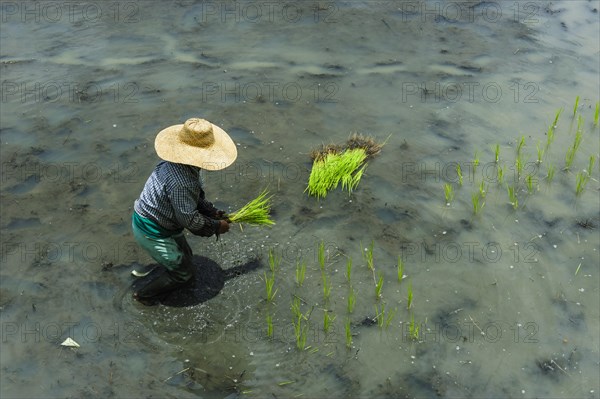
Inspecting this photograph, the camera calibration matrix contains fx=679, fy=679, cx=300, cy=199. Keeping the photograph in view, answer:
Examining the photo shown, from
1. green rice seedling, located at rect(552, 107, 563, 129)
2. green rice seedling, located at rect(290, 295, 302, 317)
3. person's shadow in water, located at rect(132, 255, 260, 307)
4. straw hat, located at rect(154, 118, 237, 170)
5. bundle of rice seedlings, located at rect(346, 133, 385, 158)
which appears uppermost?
straw hat, located at rect(154, 118, 237, 170)

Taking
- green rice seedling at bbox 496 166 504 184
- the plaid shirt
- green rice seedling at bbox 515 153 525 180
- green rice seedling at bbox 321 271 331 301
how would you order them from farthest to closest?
green rice seedling at bbox 515 153 525 180 < green rice seedling at bbox 496 166 504 184 < green rice seedling at bbox 321 271 331 301 < the plaid shirt

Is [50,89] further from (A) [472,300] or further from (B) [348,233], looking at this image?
(A) [472,300]

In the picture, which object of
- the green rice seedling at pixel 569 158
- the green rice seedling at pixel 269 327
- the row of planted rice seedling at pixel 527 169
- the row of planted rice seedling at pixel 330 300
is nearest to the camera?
the green rice seedling at pixel 269 327

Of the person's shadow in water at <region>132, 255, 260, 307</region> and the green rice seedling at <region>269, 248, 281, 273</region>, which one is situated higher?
the green rice seedling at <region>269, 248, 281, 273</region>

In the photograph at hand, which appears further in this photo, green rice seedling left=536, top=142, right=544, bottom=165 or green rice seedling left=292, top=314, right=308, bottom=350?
green rice seedling left=536, top=142, right=544, bottom=165

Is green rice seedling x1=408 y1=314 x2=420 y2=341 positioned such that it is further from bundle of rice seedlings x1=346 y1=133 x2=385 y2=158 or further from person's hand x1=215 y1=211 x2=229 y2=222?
bundle of rice seedlings x1=346 y1=133 x2=385 y2=158

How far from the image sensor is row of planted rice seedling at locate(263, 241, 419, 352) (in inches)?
185

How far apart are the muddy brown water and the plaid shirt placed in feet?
2.48

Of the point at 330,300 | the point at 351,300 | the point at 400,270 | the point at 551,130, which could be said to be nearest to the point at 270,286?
the point at 330,300

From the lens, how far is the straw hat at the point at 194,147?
413cm

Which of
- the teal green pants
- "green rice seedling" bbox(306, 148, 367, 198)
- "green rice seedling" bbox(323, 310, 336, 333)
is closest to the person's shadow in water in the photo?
the teal green pants

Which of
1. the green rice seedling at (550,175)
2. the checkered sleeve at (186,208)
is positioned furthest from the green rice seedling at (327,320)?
the green rice seedling at (550,175)

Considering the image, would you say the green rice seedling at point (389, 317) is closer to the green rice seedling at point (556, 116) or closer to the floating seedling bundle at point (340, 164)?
the floating seedling bundle at point (340, 164)

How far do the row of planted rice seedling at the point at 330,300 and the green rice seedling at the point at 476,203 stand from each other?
0.89 meters
